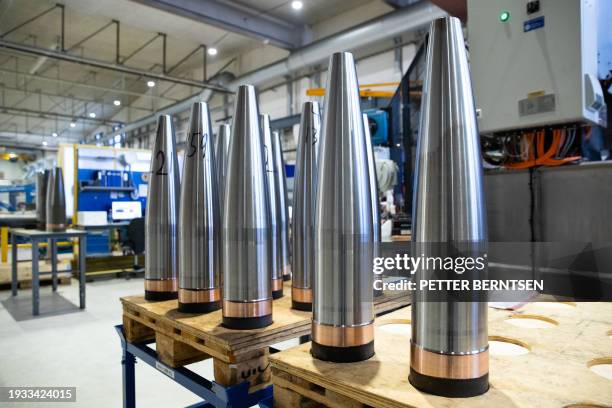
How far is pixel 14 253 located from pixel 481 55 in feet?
19.0

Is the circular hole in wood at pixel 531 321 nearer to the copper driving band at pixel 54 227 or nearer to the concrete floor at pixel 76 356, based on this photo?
the concrete floor at pixel 76 356

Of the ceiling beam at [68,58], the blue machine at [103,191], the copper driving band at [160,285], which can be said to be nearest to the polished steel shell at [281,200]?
the copper driving band at [160,285]

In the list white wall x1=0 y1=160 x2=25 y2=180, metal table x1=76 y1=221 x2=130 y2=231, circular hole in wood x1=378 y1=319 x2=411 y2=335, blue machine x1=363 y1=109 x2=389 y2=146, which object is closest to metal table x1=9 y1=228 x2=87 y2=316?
metal table x1=76 y1=221 x2=130 y2=231

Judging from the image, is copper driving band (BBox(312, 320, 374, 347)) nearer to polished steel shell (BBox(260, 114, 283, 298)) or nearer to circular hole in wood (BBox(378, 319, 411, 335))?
circular hole in wood (BBox(378, 319, 411, 335))

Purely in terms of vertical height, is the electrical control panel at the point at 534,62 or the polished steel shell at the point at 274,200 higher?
the electrical control panel at the point at 534,62

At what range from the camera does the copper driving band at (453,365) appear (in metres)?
0.73

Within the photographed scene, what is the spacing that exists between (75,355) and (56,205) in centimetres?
208

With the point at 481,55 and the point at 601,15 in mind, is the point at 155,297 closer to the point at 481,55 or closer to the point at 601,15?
the point at 481,55

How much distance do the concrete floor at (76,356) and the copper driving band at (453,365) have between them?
2219mm

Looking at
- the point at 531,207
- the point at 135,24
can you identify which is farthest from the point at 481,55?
the point at 135,24

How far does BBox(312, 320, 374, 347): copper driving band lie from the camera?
0.90 m

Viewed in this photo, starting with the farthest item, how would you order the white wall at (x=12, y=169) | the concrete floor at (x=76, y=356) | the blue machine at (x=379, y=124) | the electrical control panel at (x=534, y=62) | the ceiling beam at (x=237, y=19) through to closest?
the white wall at (x=12, y=169)
the ceiling beam at (x=237, y=19)
the blue machine at (x=379, y=124)
the concrete floor at (x=76, y=356)
the electrical control panel at (x=534, y=62)

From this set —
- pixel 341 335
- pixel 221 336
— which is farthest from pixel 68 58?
pixel 341 335

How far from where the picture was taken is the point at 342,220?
0.90 m
